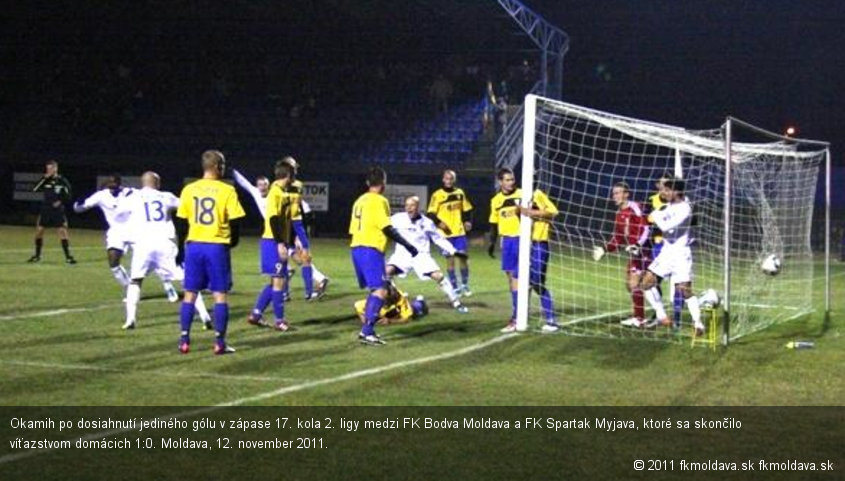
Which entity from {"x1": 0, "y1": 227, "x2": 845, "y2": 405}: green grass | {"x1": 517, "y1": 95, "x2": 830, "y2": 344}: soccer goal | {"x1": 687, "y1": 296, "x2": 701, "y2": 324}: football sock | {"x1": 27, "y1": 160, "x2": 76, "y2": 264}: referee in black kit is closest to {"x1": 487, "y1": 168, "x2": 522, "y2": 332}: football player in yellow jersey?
{"x1": 517, "y1": 95, "x2": 830, "y2": 344}: soccer goal

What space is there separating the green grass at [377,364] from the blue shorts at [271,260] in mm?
744

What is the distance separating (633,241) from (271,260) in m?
4.76

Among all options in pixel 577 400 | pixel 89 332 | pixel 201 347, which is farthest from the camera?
pixel 89 332

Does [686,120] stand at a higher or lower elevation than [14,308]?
higher

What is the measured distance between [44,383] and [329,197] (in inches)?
1089

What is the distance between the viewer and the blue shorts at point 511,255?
13531 mm

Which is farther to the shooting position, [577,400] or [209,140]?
[209,140]

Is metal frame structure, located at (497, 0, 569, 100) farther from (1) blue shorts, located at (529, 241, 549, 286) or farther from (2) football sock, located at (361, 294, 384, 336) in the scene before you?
(2) football sock, located at (361, 294, 384, 336)

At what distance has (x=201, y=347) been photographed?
430 inches

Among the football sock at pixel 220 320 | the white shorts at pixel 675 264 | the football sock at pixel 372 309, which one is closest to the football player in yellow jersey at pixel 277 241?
the football sock at pixel 372 309

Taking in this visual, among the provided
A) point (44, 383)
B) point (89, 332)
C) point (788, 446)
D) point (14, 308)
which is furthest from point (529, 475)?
point (14, 308)

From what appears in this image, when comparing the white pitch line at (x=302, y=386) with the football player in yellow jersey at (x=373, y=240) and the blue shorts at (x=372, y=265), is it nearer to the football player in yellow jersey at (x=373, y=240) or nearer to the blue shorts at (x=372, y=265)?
the football player in yellow jersey at (x=373, y=240)

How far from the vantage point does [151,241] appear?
1278 centimetres

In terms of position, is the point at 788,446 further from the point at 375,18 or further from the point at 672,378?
the point at 375,18
